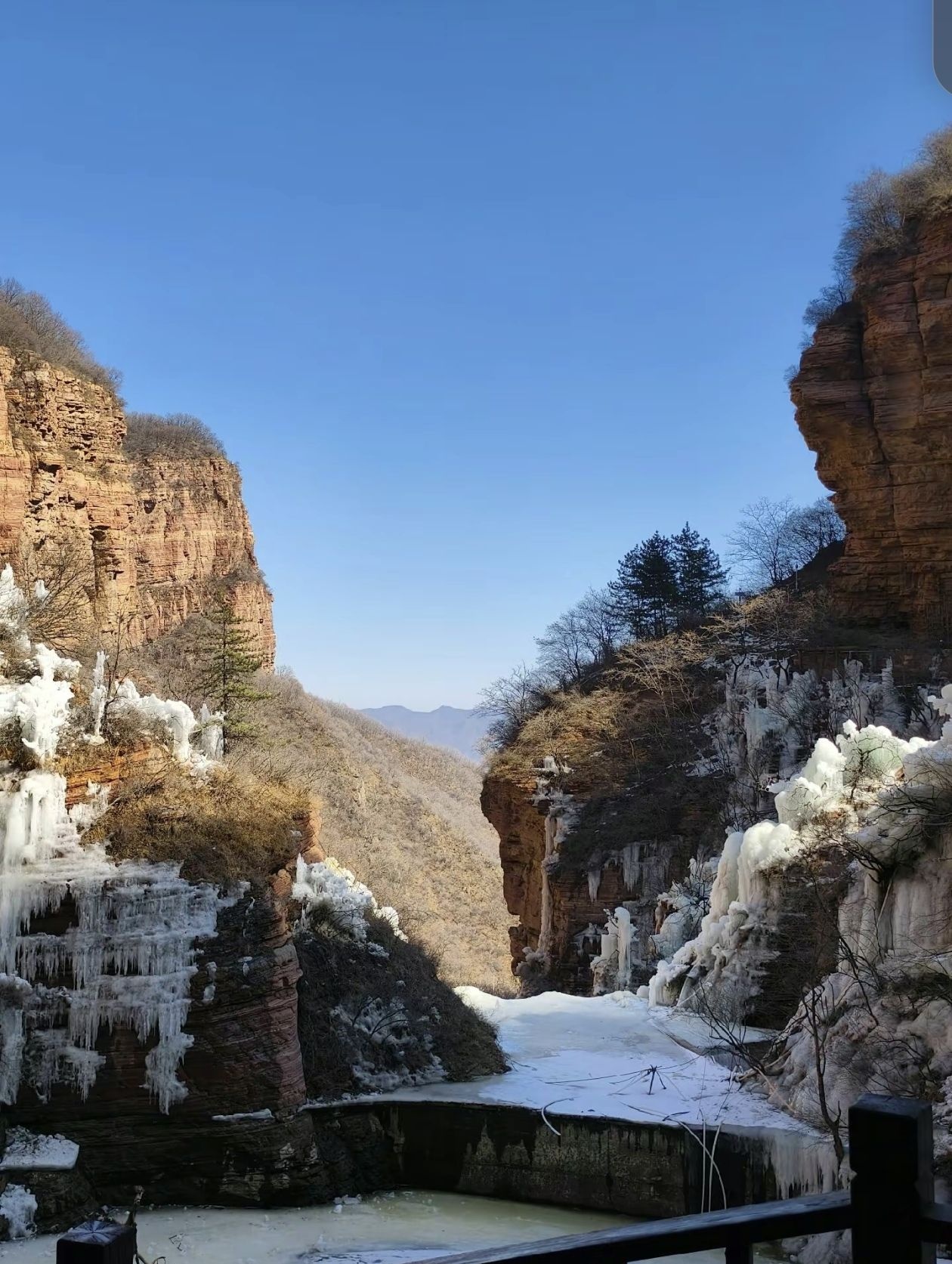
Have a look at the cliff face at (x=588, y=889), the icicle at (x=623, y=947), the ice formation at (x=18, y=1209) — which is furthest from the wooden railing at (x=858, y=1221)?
the cliff face at (x=588, y=889)

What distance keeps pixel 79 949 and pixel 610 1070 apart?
26.7 feet

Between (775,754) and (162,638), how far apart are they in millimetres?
31211

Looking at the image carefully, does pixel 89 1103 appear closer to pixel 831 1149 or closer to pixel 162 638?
pixel 831 1149

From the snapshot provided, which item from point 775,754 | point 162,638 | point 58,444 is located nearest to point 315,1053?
point 775,754

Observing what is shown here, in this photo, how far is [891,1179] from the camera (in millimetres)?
1997

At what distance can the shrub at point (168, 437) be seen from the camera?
56.4 m

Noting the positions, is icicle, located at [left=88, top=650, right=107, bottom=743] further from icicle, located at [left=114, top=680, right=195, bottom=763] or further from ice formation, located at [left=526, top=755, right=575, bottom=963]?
ice formation, located at [left=526, top=755, right=575, bottom=963]

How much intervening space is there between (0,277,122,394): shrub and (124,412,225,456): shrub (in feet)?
35.0

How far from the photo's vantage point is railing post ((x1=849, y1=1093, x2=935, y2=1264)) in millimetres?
1967

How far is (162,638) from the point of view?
51656 millimetres

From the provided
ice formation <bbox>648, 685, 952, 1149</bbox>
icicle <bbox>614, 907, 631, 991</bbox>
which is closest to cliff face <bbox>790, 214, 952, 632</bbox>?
icicle <bbox>614, 907, 631, 991</bbox>

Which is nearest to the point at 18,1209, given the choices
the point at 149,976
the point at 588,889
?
the point at 149,976

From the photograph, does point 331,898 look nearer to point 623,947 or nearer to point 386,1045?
point 386,1045

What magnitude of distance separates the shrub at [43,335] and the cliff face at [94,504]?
1.96m
